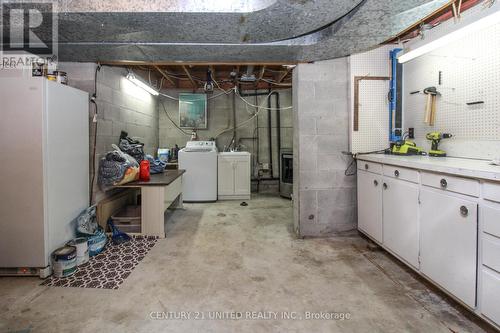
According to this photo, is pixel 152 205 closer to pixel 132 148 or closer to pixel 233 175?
pixel 132 148

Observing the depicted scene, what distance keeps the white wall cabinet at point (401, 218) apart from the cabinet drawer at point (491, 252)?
0.54m

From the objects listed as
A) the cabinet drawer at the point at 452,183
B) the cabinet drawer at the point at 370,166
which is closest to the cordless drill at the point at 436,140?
the cabinet drawer at the point at 370,166

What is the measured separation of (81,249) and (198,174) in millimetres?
2700

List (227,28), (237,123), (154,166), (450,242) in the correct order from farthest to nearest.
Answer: (237,123) < (154,166) < (227,28) < (450,242)

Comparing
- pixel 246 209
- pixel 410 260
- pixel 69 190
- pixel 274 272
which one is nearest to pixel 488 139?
pixel 410 260

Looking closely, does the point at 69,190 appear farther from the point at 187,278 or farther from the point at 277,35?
the point at 277,35

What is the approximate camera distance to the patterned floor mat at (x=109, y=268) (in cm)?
204

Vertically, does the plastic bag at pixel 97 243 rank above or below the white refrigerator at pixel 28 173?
below

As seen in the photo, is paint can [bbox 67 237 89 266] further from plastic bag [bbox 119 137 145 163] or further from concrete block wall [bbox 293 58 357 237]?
concrete block wall [bbox 293 58 357 237]

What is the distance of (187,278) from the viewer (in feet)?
7.02

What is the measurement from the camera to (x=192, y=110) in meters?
5.48

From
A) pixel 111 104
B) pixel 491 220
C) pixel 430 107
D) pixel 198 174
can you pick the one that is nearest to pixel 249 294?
pixel 491 220

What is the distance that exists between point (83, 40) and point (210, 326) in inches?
101

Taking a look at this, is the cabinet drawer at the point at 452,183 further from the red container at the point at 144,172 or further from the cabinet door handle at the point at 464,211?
the red container at the point at 144,172
